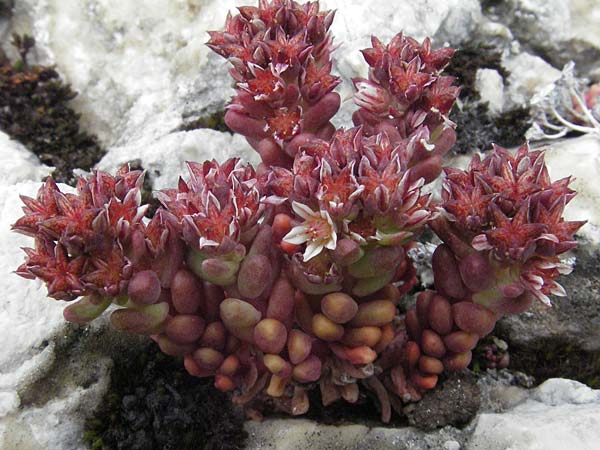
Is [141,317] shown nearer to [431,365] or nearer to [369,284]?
[369,284]

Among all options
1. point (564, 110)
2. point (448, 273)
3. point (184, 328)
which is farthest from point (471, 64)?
point (184, 328)

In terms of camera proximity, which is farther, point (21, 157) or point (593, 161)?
point (21, 157)

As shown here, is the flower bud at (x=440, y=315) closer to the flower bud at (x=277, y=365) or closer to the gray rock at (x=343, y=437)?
the gray rock at (x=343, y=437)

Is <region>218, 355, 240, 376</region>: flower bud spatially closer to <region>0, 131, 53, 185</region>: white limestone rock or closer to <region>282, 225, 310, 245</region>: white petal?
<region>282, 225, 310, 245</region>: white petal

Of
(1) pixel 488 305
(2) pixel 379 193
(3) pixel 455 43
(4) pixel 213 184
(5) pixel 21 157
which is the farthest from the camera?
(3) pixel 455 43

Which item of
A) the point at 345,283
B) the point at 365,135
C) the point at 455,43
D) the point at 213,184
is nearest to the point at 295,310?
the point at 345,283

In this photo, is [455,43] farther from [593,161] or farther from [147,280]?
[147,280]

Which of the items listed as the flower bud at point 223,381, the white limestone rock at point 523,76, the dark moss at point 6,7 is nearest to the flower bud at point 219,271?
the flower bud at point 223,381
